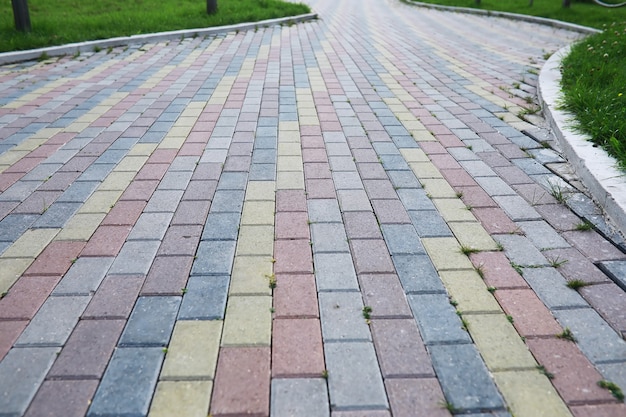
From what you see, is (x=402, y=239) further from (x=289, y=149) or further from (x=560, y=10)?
(x=560, y=10)

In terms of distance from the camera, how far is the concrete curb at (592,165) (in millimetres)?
3420

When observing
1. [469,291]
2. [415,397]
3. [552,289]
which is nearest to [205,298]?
[415,397]

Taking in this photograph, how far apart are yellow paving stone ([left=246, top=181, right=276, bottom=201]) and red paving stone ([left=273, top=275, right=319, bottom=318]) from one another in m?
1.06

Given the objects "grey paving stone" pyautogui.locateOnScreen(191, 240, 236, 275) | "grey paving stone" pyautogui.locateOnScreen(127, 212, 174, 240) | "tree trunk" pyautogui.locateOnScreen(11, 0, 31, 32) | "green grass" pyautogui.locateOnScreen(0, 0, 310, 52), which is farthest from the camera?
"green grass" pyautogui.locateOnScreen(0, 0, 310, 52)

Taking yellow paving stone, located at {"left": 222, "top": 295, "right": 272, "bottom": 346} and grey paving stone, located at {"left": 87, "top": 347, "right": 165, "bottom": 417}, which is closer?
grey paving stone, located at {"left": 87, "top": 347, "right": 165, "bottom": 417}

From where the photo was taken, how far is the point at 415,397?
2.04 metres

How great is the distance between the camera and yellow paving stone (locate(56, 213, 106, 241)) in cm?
323

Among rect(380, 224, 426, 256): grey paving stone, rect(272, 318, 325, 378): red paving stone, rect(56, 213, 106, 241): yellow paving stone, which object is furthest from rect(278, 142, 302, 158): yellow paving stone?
rect(272, 318, 325, 378): red paving stone

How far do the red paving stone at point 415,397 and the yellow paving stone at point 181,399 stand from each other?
73cm

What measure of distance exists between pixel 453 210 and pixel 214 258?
1.69 meters

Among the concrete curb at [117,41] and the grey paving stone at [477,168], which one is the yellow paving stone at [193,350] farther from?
the concrete curb at [117,41]

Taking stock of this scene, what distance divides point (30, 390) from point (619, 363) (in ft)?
8.11

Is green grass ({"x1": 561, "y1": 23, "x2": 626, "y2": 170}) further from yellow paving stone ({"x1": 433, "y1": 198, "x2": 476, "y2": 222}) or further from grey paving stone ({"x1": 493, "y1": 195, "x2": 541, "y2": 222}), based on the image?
yellow paving stone ({"x1": 433, "y1": 198, "x2": 476, "y2": 222})

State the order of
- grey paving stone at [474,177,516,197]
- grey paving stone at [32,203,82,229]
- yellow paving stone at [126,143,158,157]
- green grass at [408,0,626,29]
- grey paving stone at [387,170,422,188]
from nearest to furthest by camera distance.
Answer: grey paving stone at [32,203,82,229], grey paving stone at [474,177,516,197], grey paving stone at [387,170,422,188], yellow paving stone at [126,143,158,157], green grass at [408,0,626,29]
